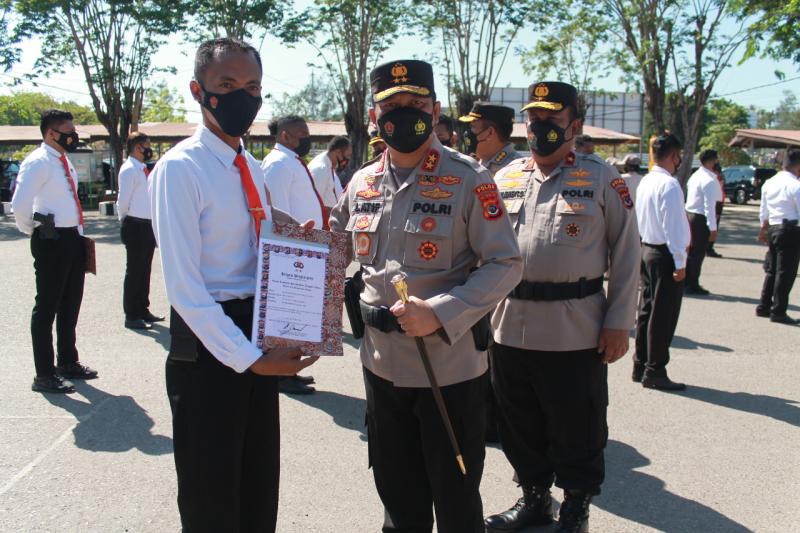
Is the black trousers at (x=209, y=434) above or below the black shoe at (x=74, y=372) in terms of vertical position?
above

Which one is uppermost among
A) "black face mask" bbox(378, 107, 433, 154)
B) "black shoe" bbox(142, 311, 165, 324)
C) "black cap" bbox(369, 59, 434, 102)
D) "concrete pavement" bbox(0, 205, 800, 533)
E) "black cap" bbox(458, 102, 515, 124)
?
"black cap" bbox(458, 102, 515, 124)

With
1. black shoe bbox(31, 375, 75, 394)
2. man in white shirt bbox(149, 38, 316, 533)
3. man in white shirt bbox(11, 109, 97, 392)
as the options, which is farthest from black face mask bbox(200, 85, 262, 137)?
black shoe bbox(31, 375, 75, 394)

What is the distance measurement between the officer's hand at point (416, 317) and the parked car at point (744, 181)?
105 feet

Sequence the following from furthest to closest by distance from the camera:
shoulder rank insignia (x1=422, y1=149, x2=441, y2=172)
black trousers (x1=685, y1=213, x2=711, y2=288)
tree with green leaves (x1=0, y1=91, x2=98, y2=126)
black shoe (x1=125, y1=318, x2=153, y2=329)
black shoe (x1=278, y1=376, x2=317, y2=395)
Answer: tree with green leaves (x1=0, y1=91, x2=98, y2=126) → black trousers (x1=685, y1=213, x2=711, y2=288) → black shoe (x1=125, y1=318, x2=153, y2=329) → black shoe (x1=278, y1=376, x2=317, y2=395) → shoulder rank insignia (x1=422, y1=149, x2=441, y2=172)

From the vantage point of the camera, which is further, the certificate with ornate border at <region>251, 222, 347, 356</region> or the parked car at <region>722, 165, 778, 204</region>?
the parked car at <region>722, 165, 778, 204</region>

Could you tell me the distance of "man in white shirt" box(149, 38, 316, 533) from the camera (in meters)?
2.24

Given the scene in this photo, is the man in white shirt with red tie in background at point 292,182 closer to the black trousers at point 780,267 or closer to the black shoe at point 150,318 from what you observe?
the black shoe at point 150,318

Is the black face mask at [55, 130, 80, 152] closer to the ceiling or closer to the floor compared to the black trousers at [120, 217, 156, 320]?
closer to the ceiling

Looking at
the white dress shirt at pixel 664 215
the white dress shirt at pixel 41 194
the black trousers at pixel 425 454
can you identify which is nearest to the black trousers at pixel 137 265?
the white dress shirt at pixel 41 194

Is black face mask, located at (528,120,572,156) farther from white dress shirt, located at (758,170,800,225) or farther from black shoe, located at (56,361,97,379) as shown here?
white dress shirt, located at (758,170,800,225)

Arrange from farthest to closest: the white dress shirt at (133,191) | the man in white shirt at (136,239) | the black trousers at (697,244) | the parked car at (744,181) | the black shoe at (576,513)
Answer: the parked car at (744,181), the black trousers at (697,244), the white dress shirt at (133,191), the man in white shirt at (136,239), the black shoe at (576,513)

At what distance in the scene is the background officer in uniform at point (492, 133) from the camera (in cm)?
529

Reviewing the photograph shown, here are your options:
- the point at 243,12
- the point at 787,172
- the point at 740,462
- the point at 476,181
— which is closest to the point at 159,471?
the point at 476,181

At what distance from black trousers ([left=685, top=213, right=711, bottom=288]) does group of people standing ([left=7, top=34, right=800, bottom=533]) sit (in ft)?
22.6
